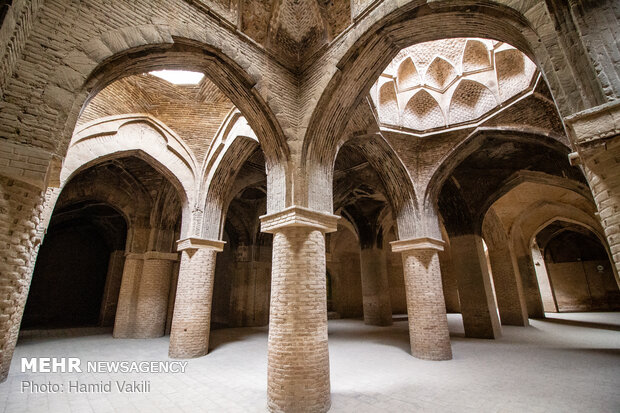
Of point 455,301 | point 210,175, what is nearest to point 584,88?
point 210,175

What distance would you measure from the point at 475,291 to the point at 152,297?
1136 cm

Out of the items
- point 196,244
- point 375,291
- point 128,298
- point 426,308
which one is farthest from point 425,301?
point 128,298

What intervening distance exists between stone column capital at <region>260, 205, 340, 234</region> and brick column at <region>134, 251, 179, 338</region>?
713cm

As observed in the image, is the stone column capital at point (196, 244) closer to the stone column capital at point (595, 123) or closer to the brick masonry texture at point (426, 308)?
the brick masonry texture at point (426, 308)

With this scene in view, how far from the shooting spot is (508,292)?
1245 cm

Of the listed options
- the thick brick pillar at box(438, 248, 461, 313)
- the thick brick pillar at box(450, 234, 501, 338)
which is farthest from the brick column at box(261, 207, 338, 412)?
the thick brick pillar at box(438, 248, 461, 313)

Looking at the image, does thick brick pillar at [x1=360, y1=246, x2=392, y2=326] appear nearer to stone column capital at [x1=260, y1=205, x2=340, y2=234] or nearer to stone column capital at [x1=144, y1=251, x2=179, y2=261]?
stone column capital at [x1=144, y1=251, x2=179, y2=261]

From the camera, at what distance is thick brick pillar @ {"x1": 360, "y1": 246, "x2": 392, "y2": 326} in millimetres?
13461

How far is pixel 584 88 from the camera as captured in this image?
2.95 meters

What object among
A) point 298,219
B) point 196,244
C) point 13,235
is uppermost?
point 196,244

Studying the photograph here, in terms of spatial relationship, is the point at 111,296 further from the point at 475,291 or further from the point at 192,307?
the point at 475,291

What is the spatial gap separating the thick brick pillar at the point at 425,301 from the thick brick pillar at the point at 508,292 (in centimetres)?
671

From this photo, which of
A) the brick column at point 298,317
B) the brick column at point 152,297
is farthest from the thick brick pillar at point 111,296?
the brick column at point 298,317

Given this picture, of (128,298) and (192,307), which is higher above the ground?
(128,298)
